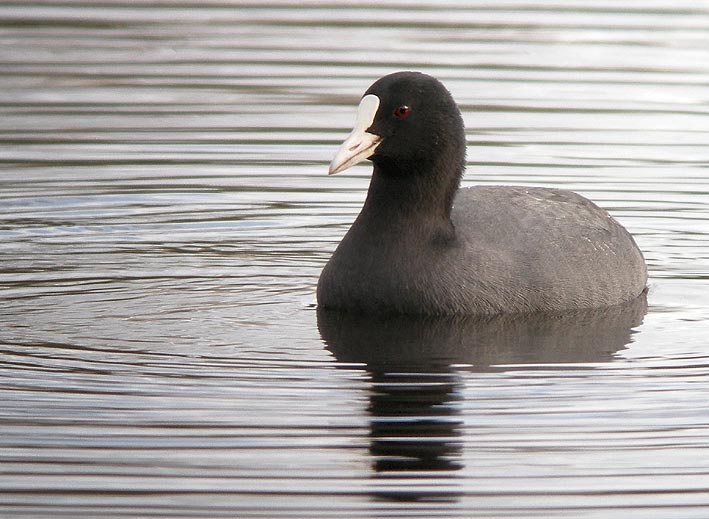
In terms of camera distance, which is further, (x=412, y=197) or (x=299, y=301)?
(x=299, y=301)

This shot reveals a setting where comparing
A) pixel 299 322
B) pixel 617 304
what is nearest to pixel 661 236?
pixel 617 304

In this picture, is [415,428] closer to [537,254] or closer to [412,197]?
[412,197]

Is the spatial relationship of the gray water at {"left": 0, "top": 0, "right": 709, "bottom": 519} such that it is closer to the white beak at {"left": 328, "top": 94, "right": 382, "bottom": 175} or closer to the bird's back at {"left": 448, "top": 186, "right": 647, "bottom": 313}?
the bird's back at {"left": 448, "top": 186, "right": 647, "bottom": 313}

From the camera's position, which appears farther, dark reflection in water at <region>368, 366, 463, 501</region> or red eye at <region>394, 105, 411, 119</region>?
red eye at <region>394, 105, 411, 119</region>

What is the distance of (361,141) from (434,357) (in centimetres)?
128

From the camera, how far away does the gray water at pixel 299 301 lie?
21.3 feet

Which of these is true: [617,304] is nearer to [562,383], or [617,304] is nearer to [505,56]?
[562,383]

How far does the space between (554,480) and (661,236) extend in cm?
506

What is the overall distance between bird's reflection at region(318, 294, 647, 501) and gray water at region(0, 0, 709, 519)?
0.06ft

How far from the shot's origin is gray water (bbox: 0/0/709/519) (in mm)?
6484

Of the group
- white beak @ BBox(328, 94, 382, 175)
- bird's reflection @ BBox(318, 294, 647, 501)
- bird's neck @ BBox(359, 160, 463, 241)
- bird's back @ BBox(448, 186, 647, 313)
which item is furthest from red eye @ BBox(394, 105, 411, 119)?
bird's reflection @ BBox(318, 294, 647, 501)

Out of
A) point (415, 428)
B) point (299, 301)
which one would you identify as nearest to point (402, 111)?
point (299, 301)

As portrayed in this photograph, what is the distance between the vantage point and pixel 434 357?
820 cm

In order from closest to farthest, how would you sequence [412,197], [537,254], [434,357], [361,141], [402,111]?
[434,357] < [361,141] < [402,111] < [412,197] < [537,254]
